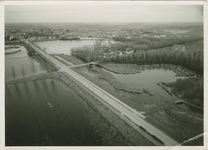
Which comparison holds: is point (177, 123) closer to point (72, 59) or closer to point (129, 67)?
point (129, 67)

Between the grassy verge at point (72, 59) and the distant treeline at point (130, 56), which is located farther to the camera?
the grassy verge at point (72, 59)

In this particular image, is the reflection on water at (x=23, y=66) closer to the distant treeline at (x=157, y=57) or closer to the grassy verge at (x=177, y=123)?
the distant treeline at (x=157, y=57)

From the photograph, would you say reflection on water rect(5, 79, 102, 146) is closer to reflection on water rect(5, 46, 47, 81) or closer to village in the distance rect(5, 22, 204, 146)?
village in the distance rect(5, 22, 204, 146)

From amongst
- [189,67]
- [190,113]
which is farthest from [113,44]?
[190,113]

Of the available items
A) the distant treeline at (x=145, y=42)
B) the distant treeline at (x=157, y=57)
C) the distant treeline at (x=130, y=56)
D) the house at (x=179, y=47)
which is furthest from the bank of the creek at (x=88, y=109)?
the distant treeline at (x=145, y=42)

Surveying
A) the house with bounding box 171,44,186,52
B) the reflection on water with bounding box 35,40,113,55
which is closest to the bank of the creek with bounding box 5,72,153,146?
the reflection on water with bounding box 35,40,113,55

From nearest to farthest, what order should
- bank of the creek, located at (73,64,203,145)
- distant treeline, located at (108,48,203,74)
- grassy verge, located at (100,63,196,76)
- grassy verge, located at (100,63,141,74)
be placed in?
bank of the creek, located at (73,64,203,145) → distant treeline, located at (108,48,203,74) → grassy verge, located at (100,63,196,76) → grassy verge, located at (100,63,141,74)
